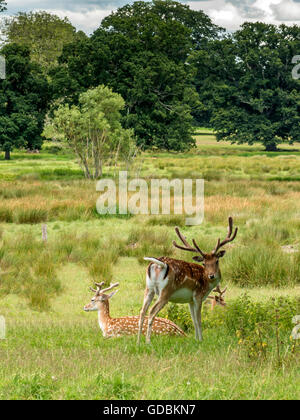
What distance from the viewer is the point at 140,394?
16.4ft

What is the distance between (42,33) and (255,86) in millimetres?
23473

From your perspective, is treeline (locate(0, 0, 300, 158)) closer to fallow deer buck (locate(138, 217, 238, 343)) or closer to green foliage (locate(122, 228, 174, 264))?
green foliage (locate(122, 228, 174, 264))

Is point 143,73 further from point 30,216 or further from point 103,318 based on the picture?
point 103,318

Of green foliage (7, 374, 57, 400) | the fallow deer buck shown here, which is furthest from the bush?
green foliage (7, 374, 57, 400)

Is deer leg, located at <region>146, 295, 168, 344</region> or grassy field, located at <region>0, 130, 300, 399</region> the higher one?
deer leg, located at <region>146, 295, 168, 344</region>

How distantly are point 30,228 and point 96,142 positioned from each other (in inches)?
621

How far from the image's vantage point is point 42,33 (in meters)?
70.3

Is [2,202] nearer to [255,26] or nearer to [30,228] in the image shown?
[30,228]

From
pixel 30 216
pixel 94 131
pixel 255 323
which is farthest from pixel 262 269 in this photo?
pixel 94 131

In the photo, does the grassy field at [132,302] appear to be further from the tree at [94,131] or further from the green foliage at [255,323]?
the tree at [94,131]

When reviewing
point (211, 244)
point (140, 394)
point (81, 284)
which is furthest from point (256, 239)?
point (140, 394)

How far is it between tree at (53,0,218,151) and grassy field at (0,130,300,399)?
2378 centimetres

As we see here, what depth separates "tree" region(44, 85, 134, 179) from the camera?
32156 millimetres

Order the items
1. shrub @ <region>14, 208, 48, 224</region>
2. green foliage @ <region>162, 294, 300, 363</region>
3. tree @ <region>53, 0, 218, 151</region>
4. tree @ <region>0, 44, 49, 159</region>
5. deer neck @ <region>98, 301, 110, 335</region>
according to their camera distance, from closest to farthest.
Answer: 1. green foliage @ <region>162, 294, 300, 363</region>
2. deer neck @ <region>98, 301, 110, 335</region>
3. shrub @ <region>14, 208, 48, 224</region>
4. tree @ <region>0, 44, 49, 159</region>
5. tree @ <region>53, 0, 218, 151</region>
